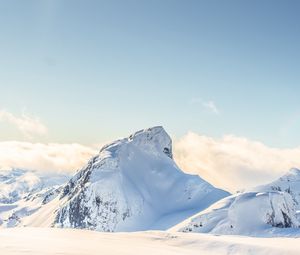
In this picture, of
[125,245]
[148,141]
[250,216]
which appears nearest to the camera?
[125,245]

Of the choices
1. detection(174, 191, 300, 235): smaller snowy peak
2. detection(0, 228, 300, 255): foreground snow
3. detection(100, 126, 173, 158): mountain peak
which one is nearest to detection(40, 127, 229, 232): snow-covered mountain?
detection(100, 126, 173, 158): mountain peak

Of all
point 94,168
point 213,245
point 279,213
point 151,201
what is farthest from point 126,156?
point 213,245

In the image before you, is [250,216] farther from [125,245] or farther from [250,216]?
[125,245]

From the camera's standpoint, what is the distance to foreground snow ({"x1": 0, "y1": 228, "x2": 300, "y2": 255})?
13.9m

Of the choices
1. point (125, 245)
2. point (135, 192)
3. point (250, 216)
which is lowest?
point (125, 245)

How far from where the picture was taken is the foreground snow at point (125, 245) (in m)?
13.9

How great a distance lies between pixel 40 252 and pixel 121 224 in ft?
Result: 342

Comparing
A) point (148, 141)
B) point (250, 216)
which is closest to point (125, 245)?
point (250, 216)

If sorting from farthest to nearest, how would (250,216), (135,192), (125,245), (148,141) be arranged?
(148,141), (135,192), (250,216), (125,245)

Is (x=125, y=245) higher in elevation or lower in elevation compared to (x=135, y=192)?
lower

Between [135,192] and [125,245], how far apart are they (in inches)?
4191

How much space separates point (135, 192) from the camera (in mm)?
122250

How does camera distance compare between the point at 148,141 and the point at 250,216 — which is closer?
the point at 250,216

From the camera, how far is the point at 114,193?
122 metres
